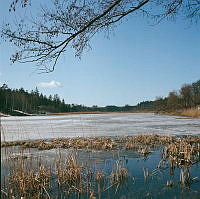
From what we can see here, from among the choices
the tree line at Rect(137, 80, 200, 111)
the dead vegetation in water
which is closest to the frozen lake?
the dead vegetation in water

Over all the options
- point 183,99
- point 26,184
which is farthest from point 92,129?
point 183,99

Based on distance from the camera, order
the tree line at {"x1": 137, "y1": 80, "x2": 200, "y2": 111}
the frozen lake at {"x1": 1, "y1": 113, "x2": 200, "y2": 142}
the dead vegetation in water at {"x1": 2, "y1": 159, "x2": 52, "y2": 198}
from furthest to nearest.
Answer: the tree line at {"x1": 137, "y1": 80, "x2": 200, "y2": 111} → the frozen lake at {"x1": 1, "y1": 113, "x2": 200, "y2": 142} → the dead vegetation in water at {"x1": 2, "y1": 159, "x2": 52, "y2": 198}

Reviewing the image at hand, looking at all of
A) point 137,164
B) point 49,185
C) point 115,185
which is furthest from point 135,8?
point 137,164

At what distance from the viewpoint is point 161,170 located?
454 centimetres

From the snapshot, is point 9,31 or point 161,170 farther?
point 161,170

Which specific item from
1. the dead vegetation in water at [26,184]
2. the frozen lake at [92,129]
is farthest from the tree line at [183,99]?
the dead vegetation in water at [26,184]

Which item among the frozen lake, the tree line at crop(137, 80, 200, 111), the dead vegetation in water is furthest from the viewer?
the tree line at crop(137, 80, 200, 111)

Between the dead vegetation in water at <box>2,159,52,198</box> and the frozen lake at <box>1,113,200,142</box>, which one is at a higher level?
the dead vegetation in water at <box>2,159,52,198</box>

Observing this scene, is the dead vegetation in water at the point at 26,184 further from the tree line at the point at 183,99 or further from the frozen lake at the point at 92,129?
the tree line at the point at 183,99

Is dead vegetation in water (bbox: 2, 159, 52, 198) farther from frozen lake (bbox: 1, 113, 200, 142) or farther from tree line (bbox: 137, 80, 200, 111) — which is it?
tree line (bbox: 137, 80, 200, 111)

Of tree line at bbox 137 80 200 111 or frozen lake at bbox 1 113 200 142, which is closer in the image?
frozen lake at bbox 1 113 200 142

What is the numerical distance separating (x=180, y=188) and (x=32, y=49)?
3.27m

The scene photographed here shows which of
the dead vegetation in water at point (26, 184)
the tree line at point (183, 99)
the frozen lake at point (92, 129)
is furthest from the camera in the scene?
the tree line at point (183, 99)

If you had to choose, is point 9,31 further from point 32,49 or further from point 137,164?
point 137,164
